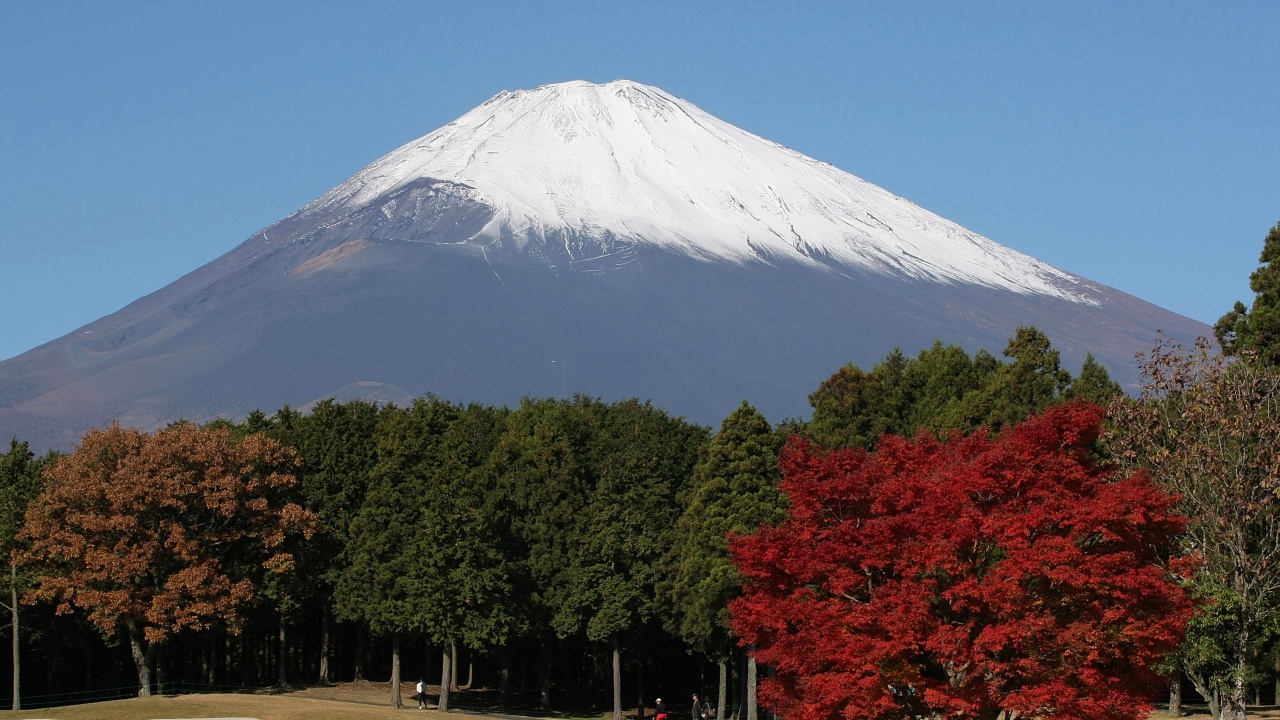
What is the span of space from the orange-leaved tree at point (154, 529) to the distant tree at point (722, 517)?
55.6 feet

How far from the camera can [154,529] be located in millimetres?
63219

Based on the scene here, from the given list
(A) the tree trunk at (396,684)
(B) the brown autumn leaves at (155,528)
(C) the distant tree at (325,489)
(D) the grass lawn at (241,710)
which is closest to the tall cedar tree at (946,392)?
(D) the grass lawn at (241,710)

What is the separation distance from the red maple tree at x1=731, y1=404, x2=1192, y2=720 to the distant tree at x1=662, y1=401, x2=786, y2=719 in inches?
677

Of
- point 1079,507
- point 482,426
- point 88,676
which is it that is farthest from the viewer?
point 482,426

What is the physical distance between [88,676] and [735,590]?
112ft

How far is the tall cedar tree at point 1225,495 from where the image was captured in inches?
1762

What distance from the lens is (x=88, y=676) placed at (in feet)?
239

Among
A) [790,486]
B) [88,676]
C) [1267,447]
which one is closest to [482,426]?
[88,676]

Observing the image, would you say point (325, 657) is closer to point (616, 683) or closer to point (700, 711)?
point (616, 683)

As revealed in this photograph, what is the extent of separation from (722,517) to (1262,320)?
23.0 meters

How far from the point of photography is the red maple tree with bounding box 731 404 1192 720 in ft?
122

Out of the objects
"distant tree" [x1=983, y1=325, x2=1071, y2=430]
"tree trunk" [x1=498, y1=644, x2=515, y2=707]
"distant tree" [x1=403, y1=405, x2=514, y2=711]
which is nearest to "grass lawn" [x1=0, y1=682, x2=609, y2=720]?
"distant tree" [x1=403, y1=405, x2=514, y2=711]

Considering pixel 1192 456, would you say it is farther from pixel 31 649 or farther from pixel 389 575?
pixel 31 649

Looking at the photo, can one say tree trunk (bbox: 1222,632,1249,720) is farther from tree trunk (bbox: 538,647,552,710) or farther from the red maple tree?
tree trunk (bbox: 538,647,552,710)
